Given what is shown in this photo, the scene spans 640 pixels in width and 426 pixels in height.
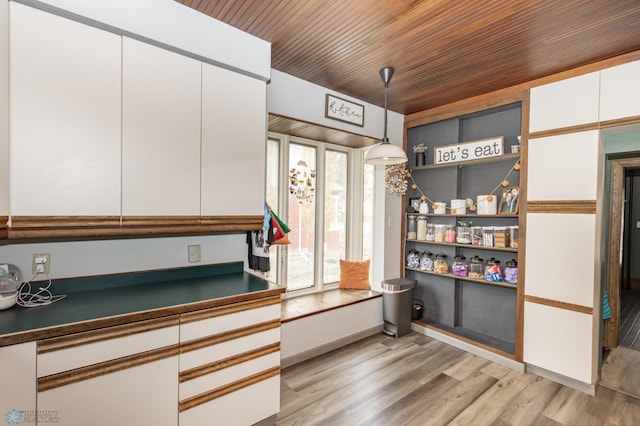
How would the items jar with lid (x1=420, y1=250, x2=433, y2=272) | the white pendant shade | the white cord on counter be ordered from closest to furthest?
the white cord on counter → the white pendant shade → jar with lid (x1=420, y1=250, x2=433, y2=272)

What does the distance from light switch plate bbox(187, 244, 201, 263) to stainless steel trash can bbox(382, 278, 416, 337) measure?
82.6 inches

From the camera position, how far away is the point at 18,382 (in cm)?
122

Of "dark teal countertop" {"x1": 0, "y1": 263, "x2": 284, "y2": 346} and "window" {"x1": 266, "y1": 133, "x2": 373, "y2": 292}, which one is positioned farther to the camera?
"window" {"x1": 266, "y1": 133, "x2": 373, "y2": 292}

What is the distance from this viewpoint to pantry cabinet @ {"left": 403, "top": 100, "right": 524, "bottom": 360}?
2.98 m

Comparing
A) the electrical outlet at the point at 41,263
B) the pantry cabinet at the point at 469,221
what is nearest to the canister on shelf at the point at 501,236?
the pantry cabinet at the point at 469,221

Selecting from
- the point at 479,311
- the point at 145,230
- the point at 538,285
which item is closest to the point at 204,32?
the point at 145,230

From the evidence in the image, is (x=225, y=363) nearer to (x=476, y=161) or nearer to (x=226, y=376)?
(x=226, y=376)

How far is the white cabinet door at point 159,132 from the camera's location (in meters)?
1.69

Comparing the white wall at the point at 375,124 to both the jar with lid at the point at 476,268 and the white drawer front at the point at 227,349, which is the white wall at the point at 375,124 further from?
the white drawer front at the point at 227,349

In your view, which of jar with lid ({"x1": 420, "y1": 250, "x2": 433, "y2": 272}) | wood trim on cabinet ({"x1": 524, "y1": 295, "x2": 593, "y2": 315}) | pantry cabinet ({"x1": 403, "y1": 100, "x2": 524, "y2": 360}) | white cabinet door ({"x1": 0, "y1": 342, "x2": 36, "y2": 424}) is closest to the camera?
white cabinet door ({"x1": 0, "y1": 342, "x2": 36, "y2": 424})

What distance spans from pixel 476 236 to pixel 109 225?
313cm

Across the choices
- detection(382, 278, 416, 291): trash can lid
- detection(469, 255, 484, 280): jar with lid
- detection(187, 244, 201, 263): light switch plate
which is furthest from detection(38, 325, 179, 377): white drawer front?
detection(469, 255, 484, 280): jar with lid

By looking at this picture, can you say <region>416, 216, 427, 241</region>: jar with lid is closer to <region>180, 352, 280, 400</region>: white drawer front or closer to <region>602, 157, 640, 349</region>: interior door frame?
<region>602, 157, 640, 349</region>: interior door frame

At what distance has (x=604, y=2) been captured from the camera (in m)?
1.68
